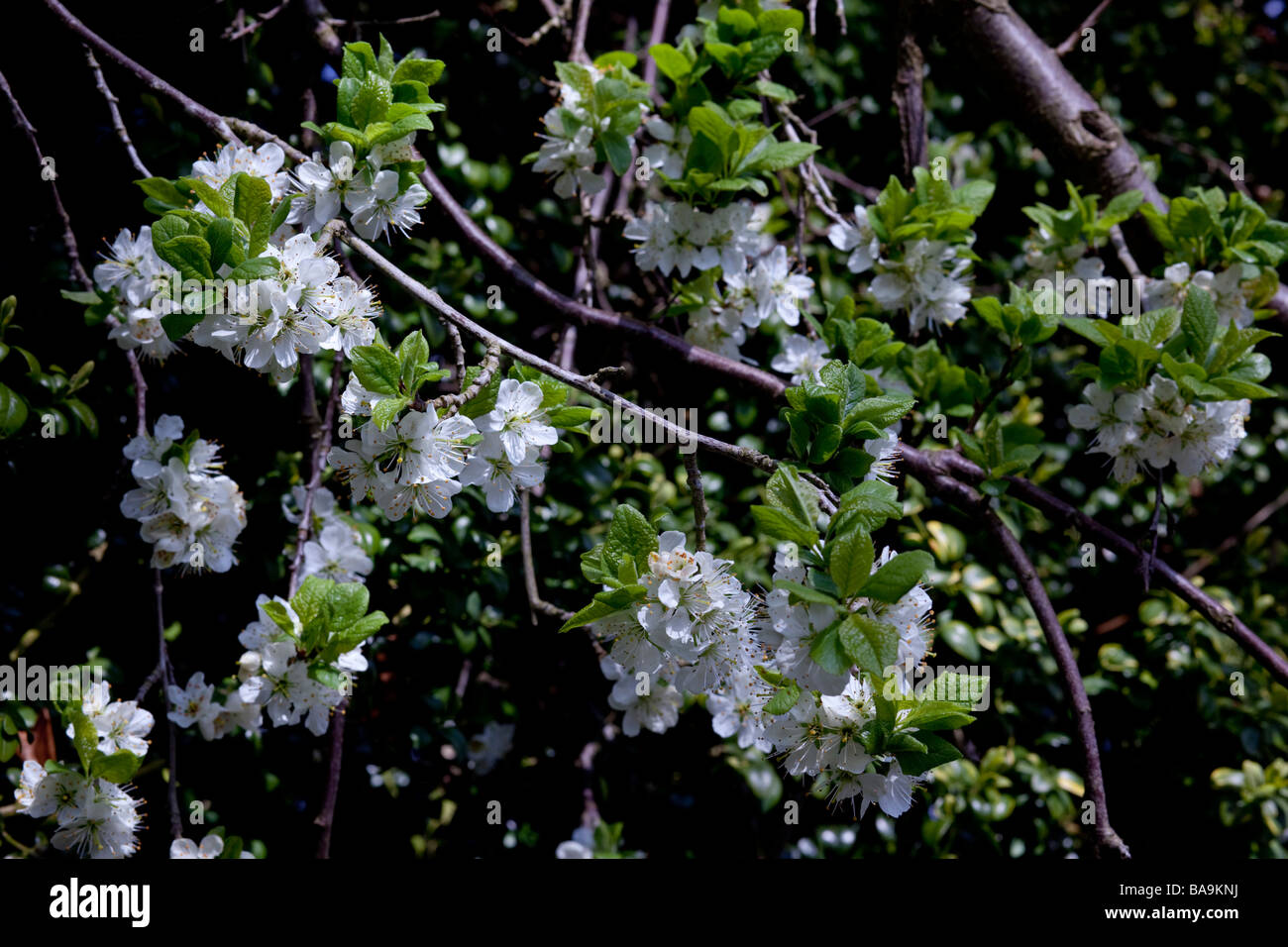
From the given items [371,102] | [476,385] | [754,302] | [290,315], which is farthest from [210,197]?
[754,302]

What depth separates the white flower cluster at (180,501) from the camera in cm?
144

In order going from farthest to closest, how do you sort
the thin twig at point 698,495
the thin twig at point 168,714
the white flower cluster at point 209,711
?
the white flower cluster at point 209,711
the thin twig at point 168,714
the thin twig at point 698,495

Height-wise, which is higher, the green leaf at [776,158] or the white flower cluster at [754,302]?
the green leaf at [776,158]

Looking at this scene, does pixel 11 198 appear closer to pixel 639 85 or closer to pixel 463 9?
pixel 463 9

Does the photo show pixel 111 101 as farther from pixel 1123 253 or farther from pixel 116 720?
pixel 1123 253

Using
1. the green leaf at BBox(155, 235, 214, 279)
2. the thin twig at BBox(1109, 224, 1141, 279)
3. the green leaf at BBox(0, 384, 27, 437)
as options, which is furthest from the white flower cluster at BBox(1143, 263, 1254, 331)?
the green leaf at BBox(0, 384, 27, 437)

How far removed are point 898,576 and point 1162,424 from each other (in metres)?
0.79

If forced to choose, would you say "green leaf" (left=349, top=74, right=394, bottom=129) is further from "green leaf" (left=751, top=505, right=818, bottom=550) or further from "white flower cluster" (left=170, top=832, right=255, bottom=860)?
"white flower cluster" (left=170, top=832, right=255, bottom=860)

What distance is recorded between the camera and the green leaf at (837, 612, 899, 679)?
36.6 inches

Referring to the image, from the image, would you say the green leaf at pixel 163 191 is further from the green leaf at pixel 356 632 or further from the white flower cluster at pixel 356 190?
the green leaf at pixel 356 632

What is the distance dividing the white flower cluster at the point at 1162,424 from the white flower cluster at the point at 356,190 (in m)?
1.13

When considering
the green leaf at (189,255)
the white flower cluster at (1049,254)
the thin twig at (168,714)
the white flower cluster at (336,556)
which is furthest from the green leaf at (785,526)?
the white flower cluster at (1049,254)

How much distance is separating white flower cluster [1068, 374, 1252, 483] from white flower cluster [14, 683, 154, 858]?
1.59m
